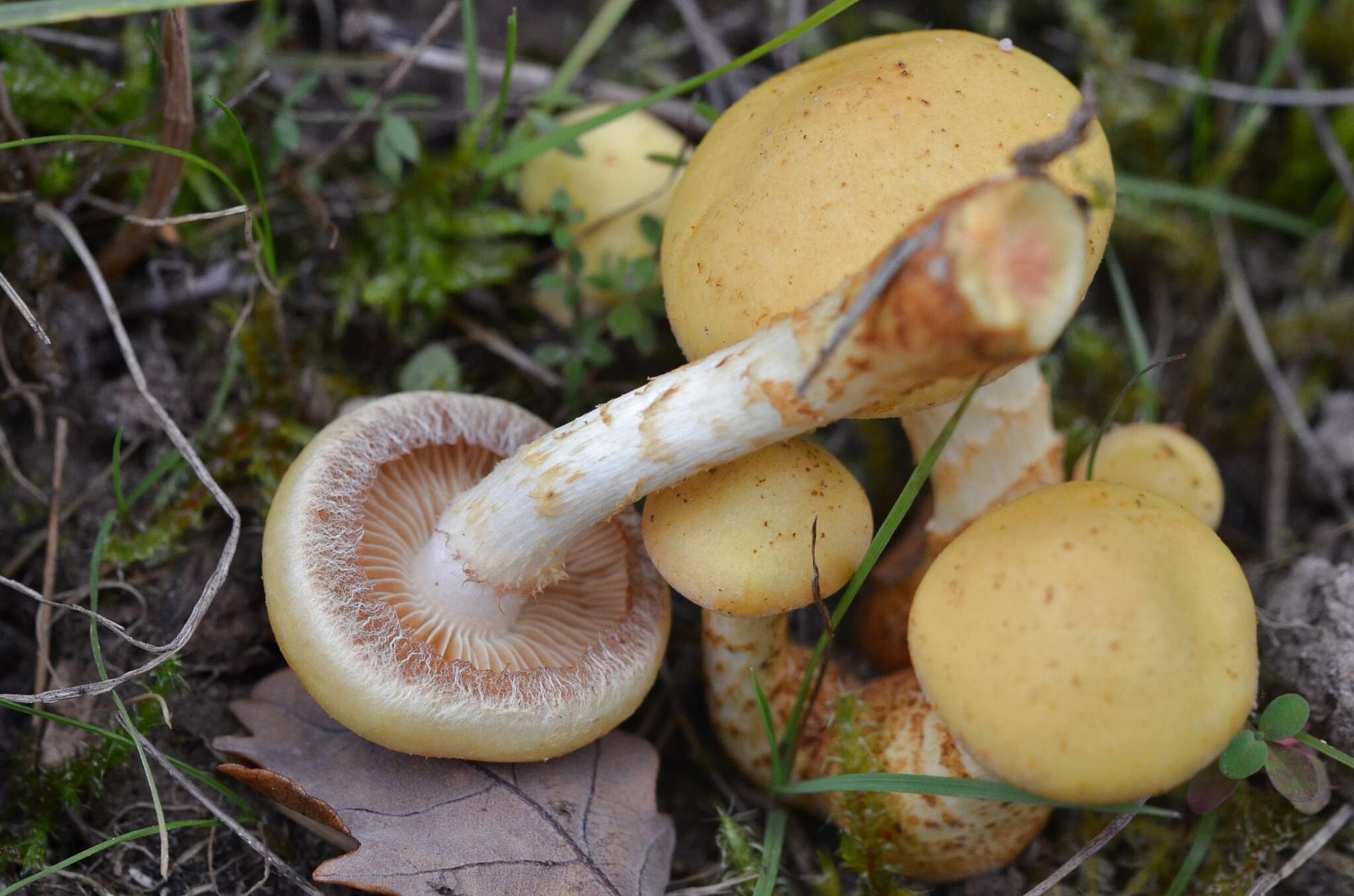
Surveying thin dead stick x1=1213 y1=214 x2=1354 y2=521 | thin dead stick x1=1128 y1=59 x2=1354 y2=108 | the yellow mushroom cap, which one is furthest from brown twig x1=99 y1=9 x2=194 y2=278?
thin dead stick x1=1213 y1=214 x2=1354 y2=521

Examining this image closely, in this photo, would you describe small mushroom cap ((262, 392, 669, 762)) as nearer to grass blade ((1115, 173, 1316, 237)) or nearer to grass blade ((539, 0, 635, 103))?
grass blade ((539, 0, 635, 103))

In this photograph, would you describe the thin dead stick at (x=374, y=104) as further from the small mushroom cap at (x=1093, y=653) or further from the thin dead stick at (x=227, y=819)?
the small mushroom cap at (x=1093, y=653)

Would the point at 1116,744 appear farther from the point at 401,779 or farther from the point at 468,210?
the point at 468,210

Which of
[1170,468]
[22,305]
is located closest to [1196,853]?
[1170,468]

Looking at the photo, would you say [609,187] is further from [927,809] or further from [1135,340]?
[927,809]

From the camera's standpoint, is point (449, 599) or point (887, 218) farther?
point (449, 599)

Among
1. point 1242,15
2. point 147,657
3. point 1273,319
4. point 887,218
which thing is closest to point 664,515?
point 887,218

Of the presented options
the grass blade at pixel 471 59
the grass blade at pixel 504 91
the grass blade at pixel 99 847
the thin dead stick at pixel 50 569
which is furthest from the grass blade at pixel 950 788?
the grass blade at pixel 471 59
